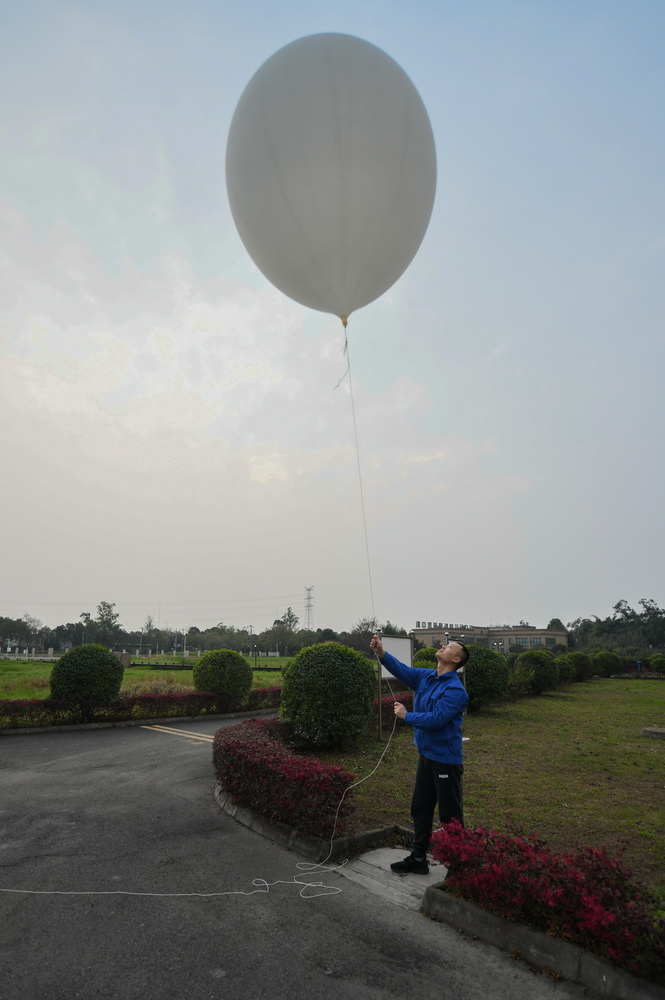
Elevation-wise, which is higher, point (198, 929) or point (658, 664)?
point (658, 664)

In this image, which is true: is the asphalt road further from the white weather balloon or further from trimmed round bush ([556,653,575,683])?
trimmed round bush ([556,653,575,683])

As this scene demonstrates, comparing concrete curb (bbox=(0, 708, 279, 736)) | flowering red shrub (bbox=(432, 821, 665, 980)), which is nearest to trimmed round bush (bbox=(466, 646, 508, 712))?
concrete curb (bbox=(0, 708, 279, 736))

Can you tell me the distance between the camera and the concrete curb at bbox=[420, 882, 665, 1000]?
273 centimetres

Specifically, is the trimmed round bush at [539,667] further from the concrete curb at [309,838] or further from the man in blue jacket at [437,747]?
the man in blue jacket at [437,747]

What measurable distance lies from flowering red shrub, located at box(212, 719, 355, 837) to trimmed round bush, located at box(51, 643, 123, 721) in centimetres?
804

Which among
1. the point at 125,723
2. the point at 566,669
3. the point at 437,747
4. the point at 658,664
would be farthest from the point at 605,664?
the point at 437,747

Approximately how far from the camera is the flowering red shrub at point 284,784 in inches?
197

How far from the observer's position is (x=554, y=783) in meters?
7.57

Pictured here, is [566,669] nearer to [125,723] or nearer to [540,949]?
[125,723]

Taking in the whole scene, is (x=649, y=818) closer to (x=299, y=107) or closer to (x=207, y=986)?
(x=207, y=986)

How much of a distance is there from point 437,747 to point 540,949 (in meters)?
1.39

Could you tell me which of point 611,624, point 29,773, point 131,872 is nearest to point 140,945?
point 131,872

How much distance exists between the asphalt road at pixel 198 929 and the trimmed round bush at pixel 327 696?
3295 millimetres

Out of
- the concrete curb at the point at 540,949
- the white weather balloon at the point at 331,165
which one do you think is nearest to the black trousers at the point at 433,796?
the concrete curb at the point at 540,949
